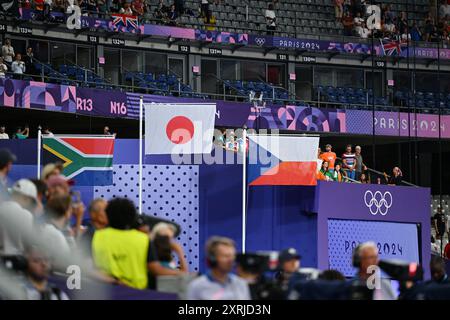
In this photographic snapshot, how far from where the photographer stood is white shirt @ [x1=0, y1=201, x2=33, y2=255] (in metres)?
9.07

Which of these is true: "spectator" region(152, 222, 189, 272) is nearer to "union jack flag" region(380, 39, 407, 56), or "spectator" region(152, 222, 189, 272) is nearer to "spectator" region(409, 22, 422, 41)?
"union jack flag" region(380, 39, 407, 56)

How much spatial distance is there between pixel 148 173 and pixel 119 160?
643mm

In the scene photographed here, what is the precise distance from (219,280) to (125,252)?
1.24 metres

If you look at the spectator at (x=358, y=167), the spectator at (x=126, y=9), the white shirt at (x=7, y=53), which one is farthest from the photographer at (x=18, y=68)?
the spectator at (x=358, y=167)

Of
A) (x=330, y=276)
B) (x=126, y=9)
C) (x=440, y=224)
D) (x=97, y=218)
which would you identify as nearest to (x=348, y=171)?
(x=440, y=224)

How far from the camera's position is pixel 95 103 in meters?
33.2

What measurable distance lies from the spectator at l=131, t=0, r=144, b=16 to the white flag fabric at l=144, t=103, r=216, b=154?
62.1 ft

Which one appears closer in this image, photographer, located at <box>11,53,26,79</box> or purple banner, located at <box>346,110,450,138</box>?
photographer, located at <box>11,53,26,79</box>

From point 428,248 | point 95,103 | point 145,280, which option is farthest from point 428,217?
point 145,280

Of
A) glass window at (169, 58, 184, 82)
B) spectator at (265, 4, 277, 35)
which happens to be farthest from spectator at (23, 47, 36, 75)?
spectator at (265, 4, 277, 35)

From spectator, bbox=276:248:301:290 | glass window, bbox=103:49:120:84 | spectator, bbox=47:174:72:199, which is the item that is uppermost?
glass window, bbox=103:49:120:84

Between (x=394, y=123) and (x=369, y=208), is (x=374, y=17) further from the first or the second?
(x=369, y=208)

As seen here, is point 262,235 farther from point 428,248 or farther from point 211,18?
point 211,18

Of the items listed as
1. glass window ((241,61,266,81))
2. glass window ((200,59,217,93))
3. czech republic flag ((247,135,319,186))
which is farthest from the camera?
glass window ((241,61,266,81))
